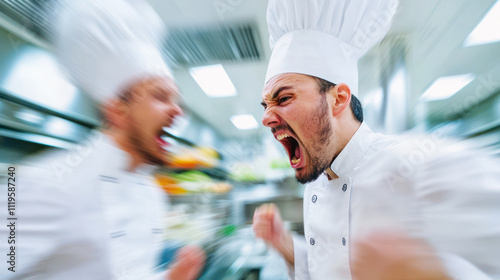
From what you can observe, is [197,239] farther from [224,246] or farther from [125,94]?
[125,94]

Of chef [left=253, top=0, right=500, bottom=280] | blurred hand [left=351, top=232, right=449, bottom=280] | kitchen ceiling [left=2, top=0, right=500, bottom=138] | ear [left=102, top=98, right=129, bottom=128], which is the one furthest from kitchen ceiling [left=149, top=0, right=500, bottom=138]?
blurred hand [left=351, top=232, right=449, bottom=280]

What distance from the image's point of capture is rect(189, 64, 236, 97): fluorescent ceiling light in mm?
800

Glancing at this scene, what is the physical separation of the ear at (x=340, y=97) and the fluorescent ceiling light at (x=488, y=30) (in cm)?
52

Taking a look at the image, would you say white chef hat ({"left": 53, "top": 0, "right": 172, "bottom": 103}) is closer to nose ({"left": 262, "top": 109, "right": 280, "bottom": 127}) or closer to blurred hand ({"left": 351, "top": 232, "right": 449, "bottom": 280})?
nose ({"left": 262, "top": 109, "right": 280, "bottom": 127})

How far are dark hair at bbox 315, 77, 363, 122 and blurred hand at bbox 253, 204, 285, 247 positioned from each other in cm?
45

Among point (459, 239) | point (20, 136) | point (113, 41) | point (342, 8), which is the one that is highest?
point (342, 8)

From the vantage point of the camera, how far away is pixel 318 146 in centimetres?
66

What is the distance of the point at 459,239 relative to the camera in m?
0.48

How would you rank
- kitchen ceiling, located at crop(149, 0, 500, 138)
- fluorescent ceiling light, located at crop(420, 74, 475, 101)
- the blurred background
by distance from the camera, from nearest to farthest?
the blurred background → kitchen ceiling, located at crop(149, 0, 500, 138) → fluorescent ceiling light, located at crop(420, 74, 475, 101)

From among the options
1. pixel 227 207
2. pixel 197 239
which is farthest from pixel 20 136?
pixel 227 207

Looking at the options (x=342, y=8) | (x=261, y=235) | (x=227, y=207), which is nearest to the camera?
(x=342, y=8)

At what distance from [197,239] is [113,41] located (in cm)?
80

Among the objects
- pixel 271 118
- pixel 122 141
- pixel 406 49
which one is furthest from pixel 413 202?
pixel 122 141

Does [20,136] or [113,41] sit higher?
[113,41]
